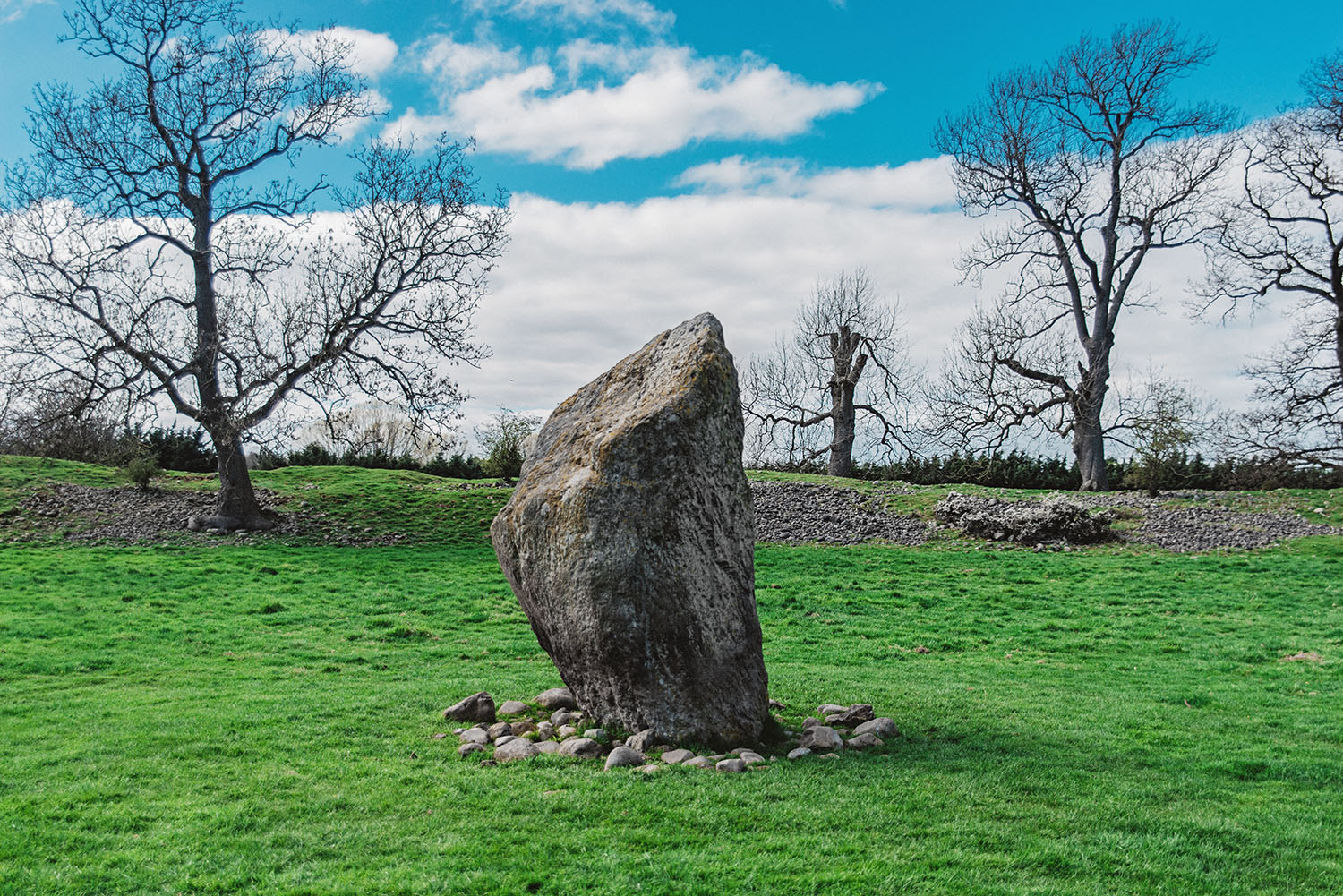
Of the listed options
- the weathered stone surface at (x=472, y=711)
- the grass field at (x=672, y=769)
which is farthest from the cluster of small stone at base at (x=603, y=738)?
the grass field at (x=672, y=769)

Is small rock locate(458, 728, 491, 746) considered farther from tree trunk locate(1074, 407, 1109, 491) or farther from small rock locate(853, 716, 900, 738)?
tree trunk locate(1074, 407, 1109, 491)

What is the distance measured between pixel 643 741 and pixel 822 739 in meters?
1.58

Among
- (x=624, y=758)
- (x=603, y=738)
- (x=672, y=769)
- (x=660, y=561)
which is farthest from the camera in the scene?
(x=603, y=738)

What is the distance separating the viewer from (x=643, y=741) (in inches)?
276

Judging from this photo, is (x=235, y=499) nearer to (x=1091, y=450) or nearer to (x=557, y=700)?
(x=557, y=700)

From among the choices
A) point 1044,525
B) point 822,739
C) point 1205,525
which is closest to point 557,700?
point 822,739

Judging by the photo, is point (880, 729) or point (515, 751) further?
point (880, 729)

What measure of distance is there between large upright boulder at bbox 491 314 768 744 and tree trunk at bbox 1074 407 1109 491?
2976 centimetres

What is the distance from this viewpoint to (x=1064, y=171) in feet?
111

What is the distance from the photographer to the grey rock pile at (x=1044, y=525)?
958 inches

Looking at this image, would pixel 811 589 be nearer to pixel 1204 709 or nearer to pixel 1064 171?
pixel 1204 709

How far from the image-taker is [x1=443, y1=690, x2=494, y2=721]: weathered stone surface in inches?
323

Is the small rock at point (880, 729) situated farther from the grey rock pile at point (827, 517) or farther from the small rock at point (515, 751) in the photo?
the grey rock pile at point (827, 517)

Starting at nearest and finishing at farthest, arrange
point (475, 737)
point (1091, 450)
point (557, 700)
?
point (475, 737) → point (557, 700) → point (1091, 450)
